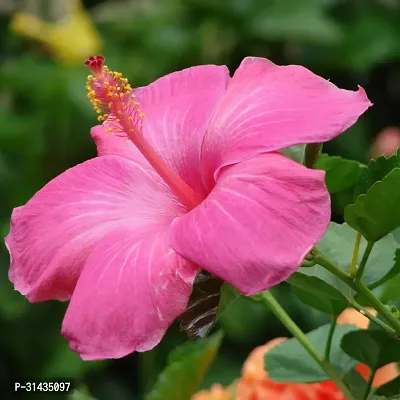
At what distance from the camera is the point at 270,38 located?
6.39 ft

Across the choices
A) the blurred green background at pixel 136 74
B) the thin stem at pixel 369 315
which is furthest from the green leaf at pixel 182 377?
the blurred green background at pixel 136 74

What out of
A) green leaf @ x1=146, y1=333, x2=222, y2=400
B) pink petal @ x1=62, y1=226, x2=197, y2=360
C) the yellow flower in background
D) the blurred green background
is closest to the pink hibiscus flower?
pink petal @ x1=62, y1=226, x2=197, y2=360

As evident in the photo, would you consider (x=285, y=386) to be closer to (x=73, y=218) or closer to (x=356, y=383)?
(x=356, y=383)

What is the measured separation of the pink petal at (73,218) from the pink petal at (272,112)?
44 millimetres

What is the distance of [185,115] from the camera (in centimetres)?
48

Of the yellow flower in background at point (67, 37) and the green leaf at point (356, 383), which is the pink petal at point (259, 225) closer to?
the green leaf at point (356, 383)

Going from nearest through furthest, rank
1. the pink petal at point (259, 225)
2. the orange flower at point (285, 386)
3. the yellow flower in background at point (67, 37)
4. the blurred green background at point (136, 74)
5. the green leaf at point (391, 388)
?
the pink petal at point (259, 225) < the green leaf at point (391, 388) < the orange flower at point (285, 386) < the blurred green background at point (136, 74) < the yellow flower in background at point (67, 37)

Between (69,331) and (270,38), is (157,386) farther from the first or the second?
(270,38)

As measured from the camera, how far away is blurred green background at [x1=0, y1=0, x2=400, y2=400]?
1.63 meters

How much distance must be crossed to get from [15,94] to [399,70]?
106 centimetres

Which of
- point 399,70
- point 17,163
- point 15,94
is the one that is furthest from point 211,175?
point 399,70

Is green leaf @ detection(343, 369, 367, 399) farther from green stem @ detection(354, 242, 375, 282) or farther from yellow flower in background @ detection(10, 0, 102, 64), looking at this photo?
yellow flower in background @ detection(10, 0, 102, 64)

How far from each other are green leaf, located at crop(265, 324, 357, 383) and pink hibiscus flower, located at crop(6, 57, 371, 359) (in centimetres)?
15

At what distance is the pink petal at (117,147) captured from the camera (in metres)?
0.49
